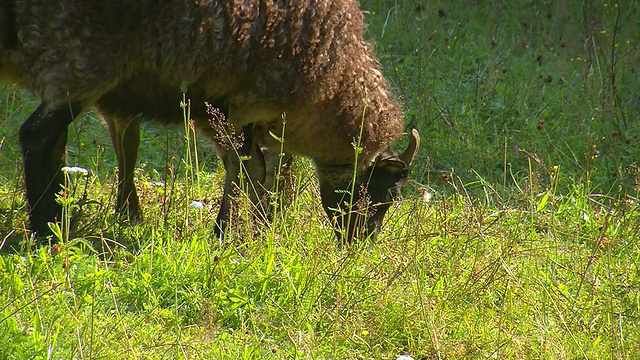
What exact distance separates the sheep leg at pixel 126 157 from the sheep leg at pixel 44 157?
2.03ft

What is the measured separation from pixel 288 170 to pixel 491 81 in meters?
2.89

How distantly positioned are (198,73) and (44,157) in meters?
0.83

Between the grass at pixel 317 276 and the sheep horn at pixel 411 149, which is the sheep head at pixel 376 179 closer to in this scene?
the sheep horn at pixel 411 149

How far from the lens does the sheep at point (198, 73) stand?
15.4 feet

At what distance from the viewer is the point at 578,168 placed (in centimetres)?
714

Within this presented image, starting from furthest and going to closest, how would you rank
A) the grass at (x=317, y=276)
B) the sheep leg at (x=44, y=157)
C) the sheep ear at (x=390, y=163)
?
the sheep ear at (x=390, y=163), the sheep leg at (x=44, y=157), the grass at (x=317, y=276)

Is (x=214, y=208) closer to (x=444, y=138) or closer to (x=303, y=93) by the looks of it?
(x=303, y=93)

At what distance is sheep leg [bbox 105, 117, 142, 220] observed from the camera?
18.6 feet

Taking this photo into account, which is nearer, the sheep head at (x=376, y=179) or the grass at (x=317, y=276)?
the grass at (x=317, y=276)

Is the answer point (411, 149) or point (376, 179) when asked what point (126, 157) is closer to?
point (376, 179)

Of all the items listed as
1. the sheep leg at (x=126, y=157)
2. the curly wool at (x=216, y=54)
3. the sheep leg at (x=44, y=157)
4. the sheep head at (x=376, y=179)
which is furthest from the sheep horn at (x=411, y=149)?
the sheep leg at (x=44, y=157)

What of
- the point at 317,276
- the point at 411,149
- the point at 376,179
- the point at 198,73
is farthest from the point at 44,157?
the point at 411,149

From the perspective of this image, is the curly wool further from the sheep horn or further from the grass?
the sheep horn

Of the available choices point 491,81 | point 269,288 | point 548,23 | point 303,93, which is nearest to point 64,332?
point 269,288
